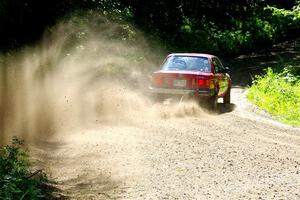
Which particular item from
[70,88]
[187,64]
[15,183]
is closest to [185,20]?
[187,64]

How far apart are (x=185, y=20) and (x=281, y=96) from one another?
1817 cm

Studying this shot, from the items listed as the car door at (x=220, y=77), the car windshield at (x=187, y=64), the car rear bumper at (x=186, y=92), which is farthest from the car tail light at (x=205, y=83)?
the car door at (x=220, y=77)

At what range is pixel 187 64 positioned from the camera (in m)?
14.6

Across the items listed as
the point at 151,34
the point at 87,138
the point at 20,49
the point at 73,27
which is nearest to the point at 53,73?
the point at 20,49

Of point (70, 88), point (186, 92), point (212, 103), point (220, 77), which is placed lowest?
point (212, 103)

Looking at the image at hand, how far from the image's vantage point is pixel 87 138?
34.1ft

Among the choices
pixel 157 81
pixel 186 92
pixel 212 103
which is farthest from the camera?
pixel 212 103

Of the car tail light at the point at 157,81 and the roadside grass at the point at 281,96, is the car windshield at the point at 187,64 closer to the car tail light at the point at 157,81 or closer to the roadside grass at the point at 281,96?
the car tail light at the point at 157,81

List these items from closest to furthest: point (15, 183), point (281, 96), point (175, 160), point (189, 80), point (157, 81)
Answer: point (15, 183) < point (175, 160) < point (189, 80) < point (157, 81) < point (281, 96)

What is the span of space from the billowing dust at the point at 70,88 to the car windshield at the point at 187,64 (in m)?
1.09

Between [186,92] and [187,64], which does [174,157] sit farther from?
[187,64]

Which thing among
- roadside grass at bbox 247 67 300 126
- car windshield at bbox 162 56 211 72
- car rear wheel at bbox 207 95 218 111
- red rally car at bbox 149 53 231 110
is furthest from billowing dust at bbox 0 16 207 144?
roadside grass at bbox 247 67 300 126

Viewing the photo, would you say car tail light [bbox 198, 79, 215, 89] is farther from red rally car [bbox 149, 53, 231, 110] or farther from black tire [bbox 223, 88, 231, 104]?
black tire [bbox 223, 88, 231, 104]

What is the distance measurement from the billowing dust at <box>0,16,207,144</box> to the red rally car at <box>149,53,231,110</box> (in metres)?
0.37
